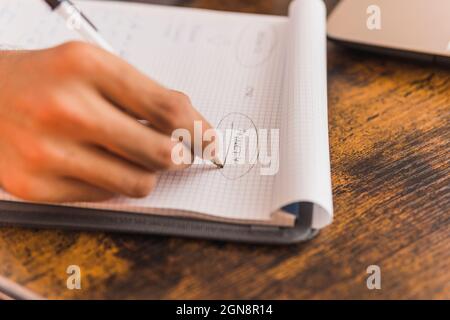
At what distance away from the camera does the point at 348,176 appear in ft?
1.72

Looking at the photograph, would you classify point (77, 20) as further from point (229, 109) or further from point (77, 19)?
point (229, 109)

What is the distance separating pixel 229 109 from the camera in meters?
0.57

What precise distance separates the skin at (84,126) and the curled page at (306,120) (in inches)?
3.7

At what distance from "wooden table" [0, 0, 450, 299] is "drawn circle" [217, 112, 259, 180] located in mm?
73

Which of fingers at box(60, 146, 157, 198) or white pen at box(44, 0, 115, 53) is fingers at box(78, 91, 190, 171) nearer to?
fingers at box(60, 146, 157, 198)

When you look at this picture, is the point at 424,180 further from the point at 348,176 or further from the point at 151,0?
the point at 151,0

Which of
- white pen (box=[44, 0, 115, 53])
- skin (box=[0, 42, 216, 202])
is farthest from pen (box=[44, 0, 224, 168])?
skin (box=[0, 42, 216, 202])

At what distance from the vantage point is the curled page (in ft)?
1.49

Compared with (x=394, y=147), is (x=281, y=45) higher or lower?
higher

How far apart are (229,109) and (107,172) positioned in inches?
6.8

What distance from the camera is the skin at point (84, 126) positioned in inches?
16.7
